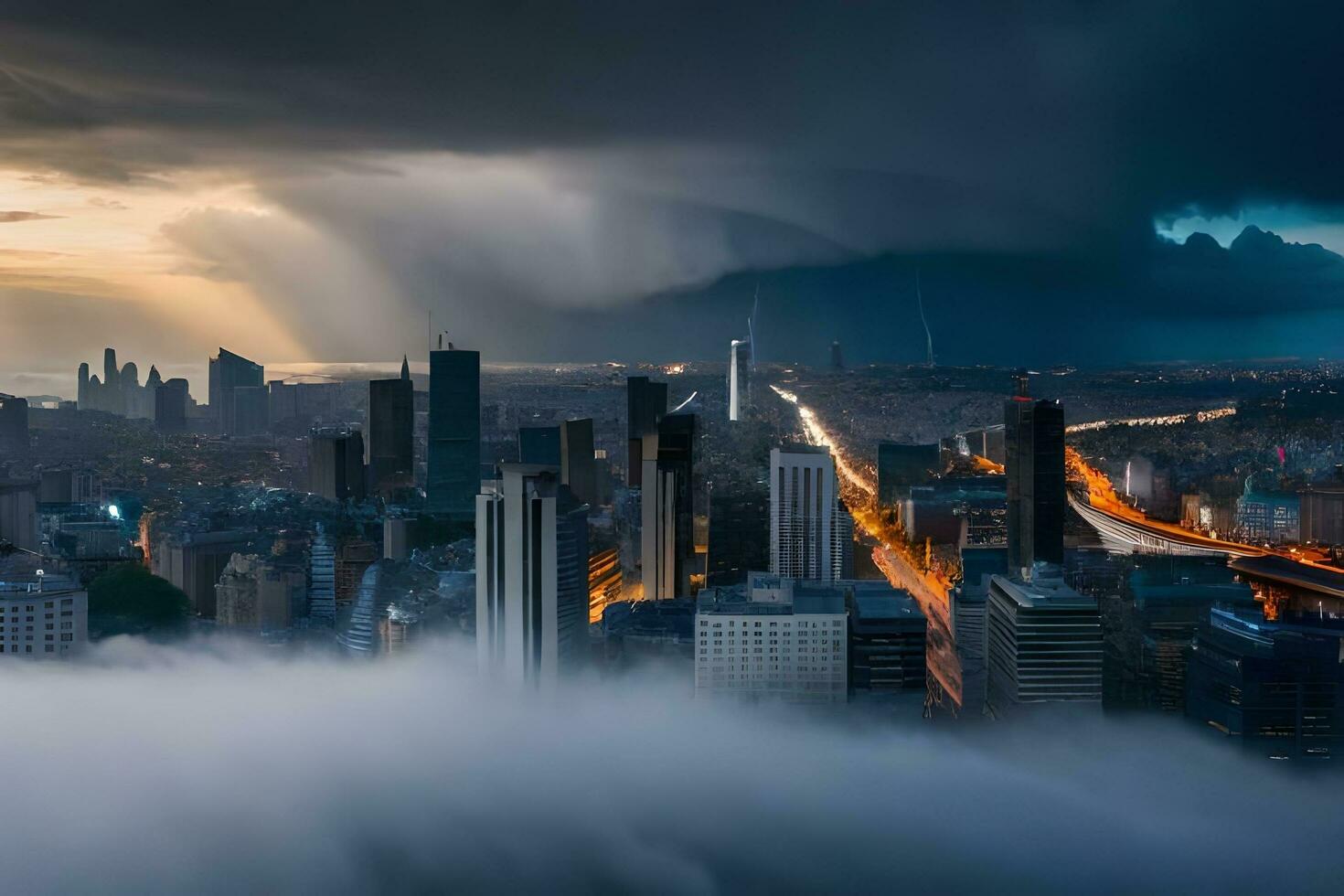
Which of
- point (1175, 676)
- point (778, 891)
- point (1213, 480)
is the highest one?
point (1213, 480)

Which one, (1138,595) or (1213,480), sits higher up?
(1213,480)

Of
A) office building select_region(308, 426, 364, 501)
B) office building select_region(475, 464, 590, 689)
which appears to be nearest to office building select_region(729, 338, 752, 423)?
office building select_region(475, 464, 590, 689)

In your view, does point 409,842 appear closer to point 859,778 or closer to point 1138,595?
point 859,778

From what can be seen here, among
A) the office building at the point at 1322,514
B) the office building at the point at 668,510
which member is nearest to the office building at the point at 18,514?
the office building at the point at 668,510

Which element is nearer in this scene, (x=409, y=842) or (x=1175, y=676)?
(x=409, y=842)

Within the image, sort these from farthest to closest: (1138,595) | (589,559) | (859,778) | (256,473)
Answer: (256,473), (589,559), (1138,595), (859,778)

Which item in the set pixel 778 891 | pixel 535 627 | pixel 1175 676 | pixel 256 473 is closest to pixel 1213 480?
pixel 1175 676

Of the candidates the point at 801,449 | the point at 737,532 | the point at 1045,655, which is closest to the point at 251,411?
the point at 737,532

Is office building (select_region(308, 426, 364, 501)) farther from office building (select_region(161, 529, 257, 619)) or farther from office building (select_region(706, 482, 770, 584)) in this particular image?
office building (select_region(706, 482, 770, 584))
